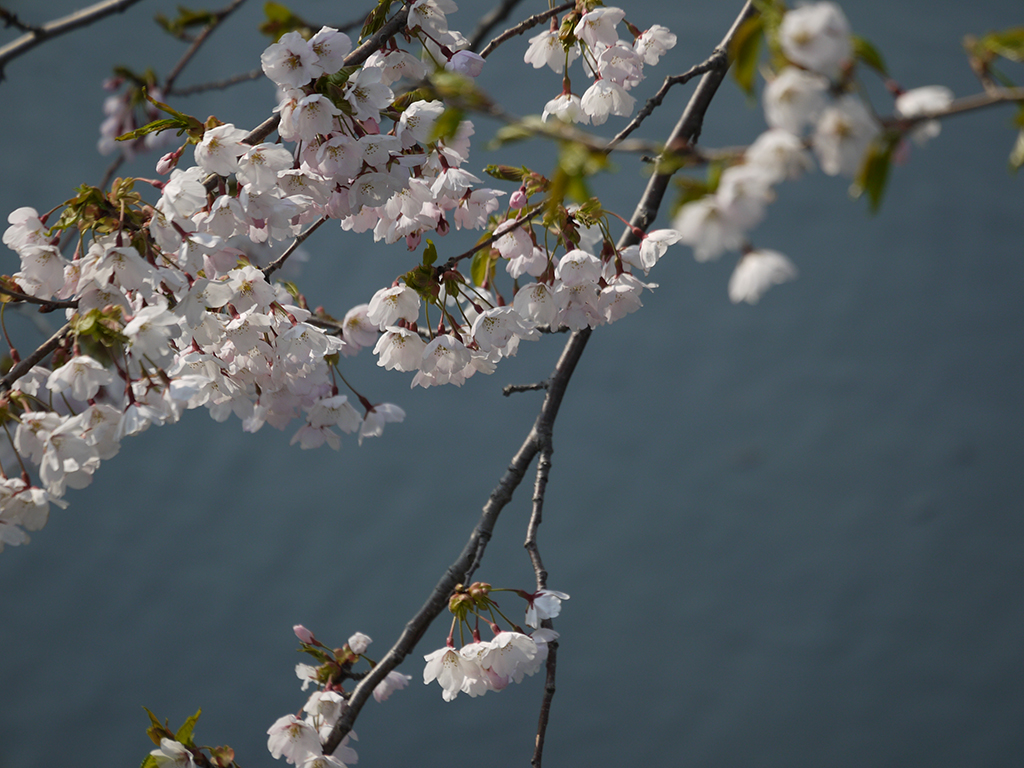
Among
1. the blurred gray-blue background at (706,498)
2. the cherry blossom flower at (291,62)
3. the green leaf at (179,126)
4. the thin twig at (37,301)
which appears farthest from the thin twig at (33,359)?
the blurred gray-blue background at (706,498)

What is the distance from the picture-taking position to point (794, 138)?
0.40 m

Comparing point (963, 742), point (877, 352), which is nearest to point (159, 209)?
point (877, 352)

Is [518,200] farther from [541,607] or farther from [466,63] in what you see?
[541,607]

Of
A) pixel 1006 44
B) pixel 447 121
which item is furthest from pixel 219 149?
pixel 1006 44

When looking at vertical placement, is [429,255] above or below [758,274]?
above

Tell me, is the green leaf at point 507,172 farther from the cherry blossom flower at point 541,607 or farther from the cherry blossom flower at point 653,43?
the cherry blossom flower at point 541,607

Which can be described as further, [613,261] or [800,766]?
[800,766]

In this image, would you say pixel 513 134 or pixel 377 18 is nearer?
pixel 513 134

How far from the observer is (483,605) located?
0.81 m

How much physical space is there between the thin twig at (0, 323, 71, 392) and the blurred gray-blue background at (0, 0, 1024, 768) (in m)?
1.63

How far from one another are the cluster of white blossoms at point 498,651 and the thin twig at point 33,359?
447mm

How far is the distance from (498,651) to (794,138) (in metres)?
0.60

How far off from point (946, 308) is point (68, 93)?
267 centimetres

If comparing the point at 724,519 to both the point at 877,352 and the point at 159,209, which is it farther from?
the point at 159,209
